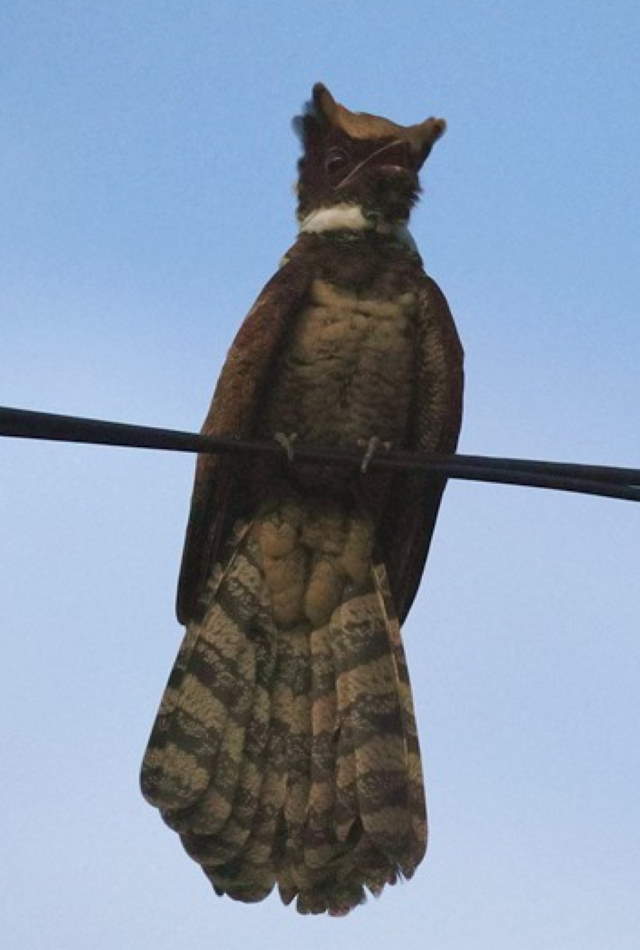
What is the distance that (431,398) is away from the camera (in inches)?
251

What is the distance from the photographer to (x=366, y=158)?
21.6ft

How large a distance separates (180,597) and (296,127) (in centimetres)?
177

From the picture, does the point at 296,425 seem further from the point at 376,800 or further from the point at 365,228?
the point at 376,800

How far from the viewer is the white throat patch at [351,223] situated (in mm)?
6500

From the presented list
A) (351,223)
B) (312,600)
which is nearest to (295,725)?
(312,600)

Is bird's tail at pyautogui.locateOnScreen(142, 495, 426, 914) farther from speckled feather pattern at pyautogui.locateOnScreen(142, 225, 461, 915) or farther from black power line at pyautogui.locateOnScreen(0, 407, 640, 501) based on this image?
black power line at pyautogui.locateOnScreen(0, 407, 640, 501)

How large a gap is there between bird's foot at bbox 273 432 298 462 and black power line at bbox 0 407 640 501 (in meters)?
0.31

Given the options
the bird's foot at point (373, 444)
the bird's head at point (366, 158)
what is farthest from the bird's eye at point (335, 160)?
the bird's foot at point (373, 444)

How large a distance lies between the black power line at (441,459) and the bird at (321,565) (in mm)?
1126

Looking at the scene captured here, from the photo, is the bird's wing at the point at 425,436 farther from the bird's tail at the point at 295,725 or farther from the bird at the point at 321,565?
the bird's tail at the point at 295,725

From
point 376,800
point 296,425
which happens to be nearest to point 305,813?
point 376,800

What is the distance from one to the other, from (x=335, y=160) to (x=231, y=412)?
1.13 metres

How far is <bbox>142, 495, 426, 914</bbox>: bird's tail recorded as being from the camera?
233 inches

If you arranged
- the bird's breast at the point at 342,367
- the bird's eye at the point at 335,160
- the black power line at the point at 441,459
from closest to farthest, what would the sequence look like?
the black power line at the point at 441,459
the bird's breast at the point at 342,367
the bird's eye at the point at 335,160
